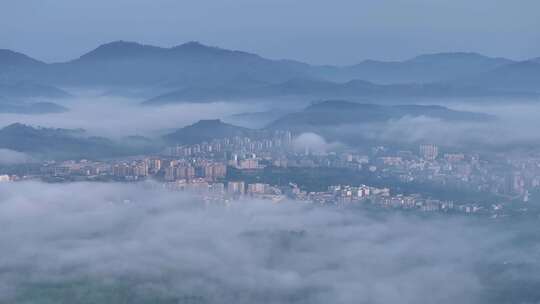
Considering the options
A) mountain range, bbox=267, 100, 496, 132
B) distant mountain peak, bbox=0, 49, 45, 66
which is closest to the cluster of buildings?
mountain range, bbox=267, 100, 496, 132

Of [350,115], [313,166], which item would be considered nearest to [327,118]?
[350,115]

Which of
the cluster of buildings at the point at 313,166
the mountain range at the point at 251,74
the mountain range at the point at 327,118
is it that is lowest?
the cluster of buildings at the point at 313,166

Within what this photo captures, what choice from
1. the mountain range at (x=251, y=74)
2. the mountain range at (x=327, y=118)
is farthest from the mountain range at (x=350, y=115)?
the mountain range at (x=251, y=74)

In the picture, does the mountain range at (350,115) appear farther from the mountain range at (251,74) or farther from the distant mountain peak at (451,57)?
the distant mountain peak at (451,57)

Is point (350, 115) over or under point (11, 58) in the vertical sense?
under

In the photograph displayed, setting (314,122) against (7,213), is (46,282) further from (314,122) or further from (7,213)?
(314,122)

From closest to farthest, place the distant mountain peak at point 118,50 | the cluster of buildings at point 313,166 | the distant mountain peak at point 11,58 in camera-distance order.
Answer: the cluster of buildings at point 313,166 < the distant mountain peak at point 11,58 < the distant mountain peak at point 118,50

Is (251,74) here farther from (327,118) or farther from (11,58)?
(327,118)

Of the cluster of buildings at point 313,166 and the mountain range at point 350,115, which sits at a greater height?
the mountain range at point 350,115
